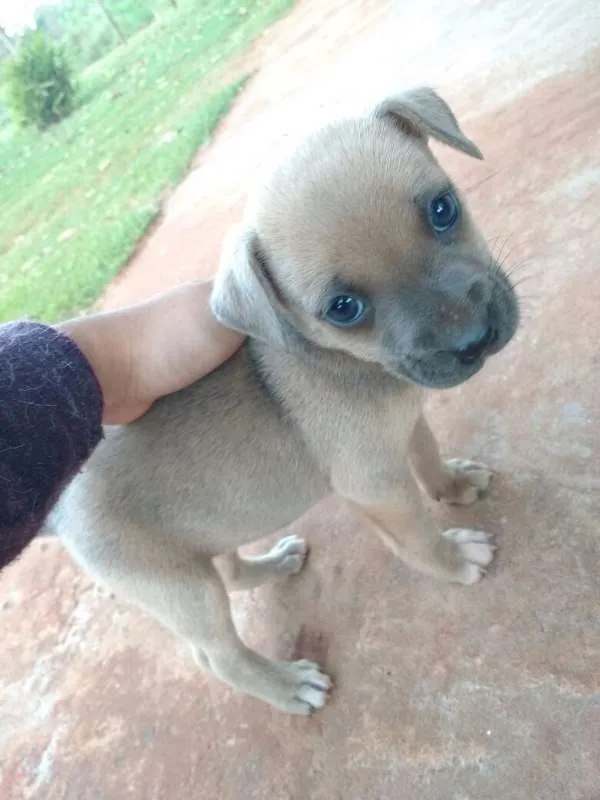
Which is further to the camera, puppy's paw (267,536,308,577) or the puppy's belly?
puppy's paw (267,536,308,577)

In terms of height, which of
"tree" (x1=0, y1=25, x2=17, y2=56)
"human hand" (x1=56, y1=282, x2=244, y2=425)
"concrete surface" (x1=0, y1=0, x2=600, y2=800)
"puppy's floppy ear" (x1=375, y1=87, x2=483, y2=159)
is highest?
"tree" (x1=0, y1=25, x2=17, y2=56)

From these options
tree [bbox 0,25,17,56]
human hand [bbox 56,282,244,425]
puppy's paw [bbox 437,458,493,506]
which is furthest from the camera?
tree [bbox 0,25,17,56]

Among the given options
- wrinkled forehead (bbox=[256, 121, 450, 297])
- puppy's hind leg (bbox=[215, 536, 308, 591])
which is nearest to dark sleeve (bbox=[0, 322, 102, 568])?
wrinkled forehead (bbox=[256, 121, 450, 297])

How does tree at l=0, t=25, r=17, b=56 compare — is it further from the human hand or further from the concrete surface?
the human hand

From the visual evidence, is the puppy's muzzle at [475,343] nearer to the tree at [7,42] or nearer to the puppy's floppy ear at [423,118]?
the puppy's floppy ear at [423,118]

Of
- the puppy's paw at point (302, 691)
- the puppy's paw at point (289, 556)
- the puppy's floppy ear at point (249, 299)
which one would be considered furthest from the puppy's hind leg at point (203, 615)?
the puppy's floppy ear at point (249, 299)

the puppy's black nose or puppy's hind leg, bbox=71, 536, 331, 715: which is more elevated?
the puppy's black nose

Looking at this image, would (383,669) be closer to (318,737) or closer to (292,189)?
(318,737)
